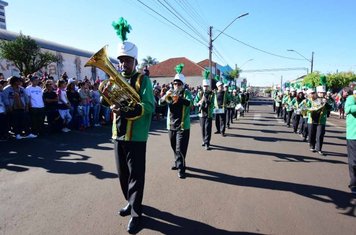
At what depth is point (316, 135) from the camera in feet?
29.2

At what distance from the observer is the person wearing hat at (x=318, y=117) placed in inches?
325

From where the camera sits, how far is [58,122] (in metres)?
10.7

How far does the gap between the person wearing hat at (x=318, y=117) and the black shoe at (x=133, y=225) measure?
6.41m

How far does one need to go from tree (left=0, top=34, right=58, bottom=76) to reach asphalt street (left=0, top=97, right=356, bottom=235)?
25.4m

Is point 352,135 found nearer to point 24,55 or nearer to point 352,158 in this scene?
point 352,158

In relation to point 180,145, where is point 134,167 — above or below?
above

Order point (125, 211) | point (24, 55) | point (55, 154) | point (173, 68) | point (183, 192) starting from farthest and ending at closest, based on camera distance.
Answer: point (173, 68) → point (24, 55) → point (55, 154) → point (183, 192) → point (125, 211)

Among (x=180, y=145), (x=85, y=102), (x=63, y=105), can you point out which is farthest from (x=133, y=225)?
(x=85, y=102)

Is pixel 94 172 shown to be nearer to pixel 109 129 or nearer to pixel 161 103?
pixel 161 103

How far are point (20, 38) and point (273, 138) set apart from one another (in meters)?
29.1

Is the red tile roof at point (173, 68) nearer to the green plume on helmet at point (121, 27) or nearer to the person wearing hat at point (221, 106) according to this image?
the person wearing hat at point (221, 106)

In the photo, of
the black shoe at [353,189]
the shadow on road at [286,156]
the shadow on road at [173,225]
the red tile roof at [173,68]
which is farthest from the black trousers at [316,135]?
the red tile roof at [173,68]

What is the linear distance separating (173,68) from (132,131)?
5492cm

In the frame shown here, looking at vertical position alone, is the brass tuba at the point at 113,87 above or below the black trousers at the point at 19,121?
above
